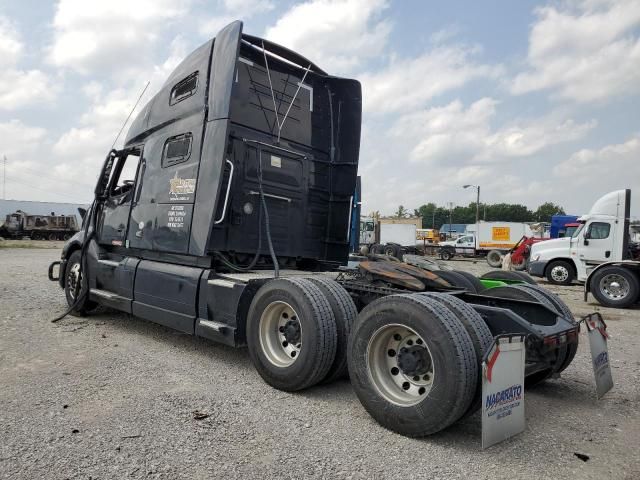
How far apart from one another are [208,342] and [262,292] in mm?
1958

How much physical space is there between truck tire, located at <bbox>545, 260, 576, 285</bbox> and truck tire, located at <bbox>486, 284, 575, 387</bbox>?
41.7 ft

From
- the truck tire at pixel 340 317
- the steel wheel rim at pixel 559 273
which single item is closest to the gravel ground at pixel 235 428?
the truck tire at pixel 340 317

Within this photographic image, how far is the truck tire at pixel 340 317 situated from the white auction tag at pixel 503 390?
130cm

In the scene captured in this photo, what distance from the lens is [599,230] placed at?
47.5 feet

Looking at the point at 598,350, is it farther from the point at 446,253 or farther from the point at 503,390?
the point at 446,253

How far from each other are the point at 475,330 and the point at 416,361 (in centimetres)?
46

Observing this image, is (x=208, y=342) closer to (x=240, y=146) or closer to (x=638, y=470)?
(x=240, y=146)

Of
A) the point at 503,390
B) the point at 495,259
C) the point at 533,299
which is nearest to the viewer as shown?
the point at 503,390

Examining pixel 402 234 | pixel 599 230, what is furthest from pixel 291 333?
pixel 402 234

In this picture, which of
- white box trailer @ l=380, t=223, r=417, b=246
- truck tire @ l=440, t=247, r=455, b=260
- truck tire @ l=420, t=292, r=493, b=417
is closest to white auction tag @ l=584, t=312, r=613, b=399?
truck tire @ l=420, t=292, r=493, b=417

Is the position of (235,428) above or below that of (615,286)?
below

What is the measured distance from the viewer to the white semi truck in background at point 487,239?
1331 inches

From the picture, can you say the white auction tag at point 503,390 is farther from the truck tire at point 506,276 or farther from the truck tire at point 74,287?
the truck tire at point 74,287

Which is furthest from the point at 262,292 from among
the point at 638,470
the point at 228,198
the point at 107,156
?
the point at 107,156
